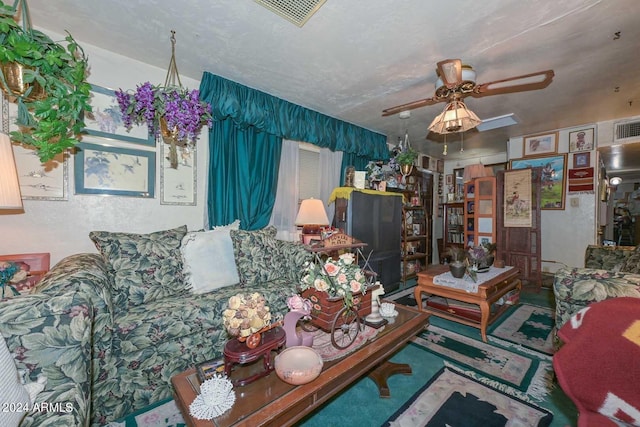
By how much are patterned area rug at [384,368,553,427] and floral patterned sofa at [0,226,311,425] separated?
111cm

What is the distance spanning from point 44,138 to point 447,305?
3.71m

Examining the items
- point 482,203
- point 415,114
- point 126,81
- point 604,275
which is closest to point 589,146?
point 482,203

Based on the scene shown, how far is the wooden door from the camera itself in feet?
11.9

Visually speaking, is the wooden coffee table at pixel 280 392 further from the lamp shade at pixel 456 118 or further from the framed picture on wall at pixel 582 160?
the framed picture on wall at pixel 582 160

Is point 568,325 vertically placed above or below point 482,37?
below

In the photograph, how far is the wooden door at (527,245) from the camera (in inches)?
143

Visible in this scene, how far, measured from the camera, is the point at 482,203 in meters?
4.04

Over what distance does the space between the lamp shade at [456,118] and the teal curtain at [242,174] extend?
5.85 ft

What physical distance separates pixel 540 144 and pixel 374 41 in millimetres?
3984

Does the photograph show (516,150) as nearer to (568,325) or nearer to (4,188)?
(568,325)

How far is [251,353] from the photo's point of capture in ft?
3.40

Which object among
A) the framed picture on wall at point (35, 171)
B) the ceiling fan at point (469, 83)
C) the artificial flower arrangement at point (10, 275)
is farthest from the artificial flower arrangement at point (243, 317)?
the ceiling fan at point (469, 83)

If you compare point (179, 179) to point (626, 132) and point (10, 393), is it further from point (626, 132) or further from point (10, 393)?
point (626, 132)

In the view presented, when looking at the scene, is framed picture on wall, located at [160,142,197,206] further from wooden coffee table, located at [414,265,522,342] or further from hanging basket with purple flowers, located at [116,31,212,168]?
wooden coffee table, located at [414,265,522,342]
